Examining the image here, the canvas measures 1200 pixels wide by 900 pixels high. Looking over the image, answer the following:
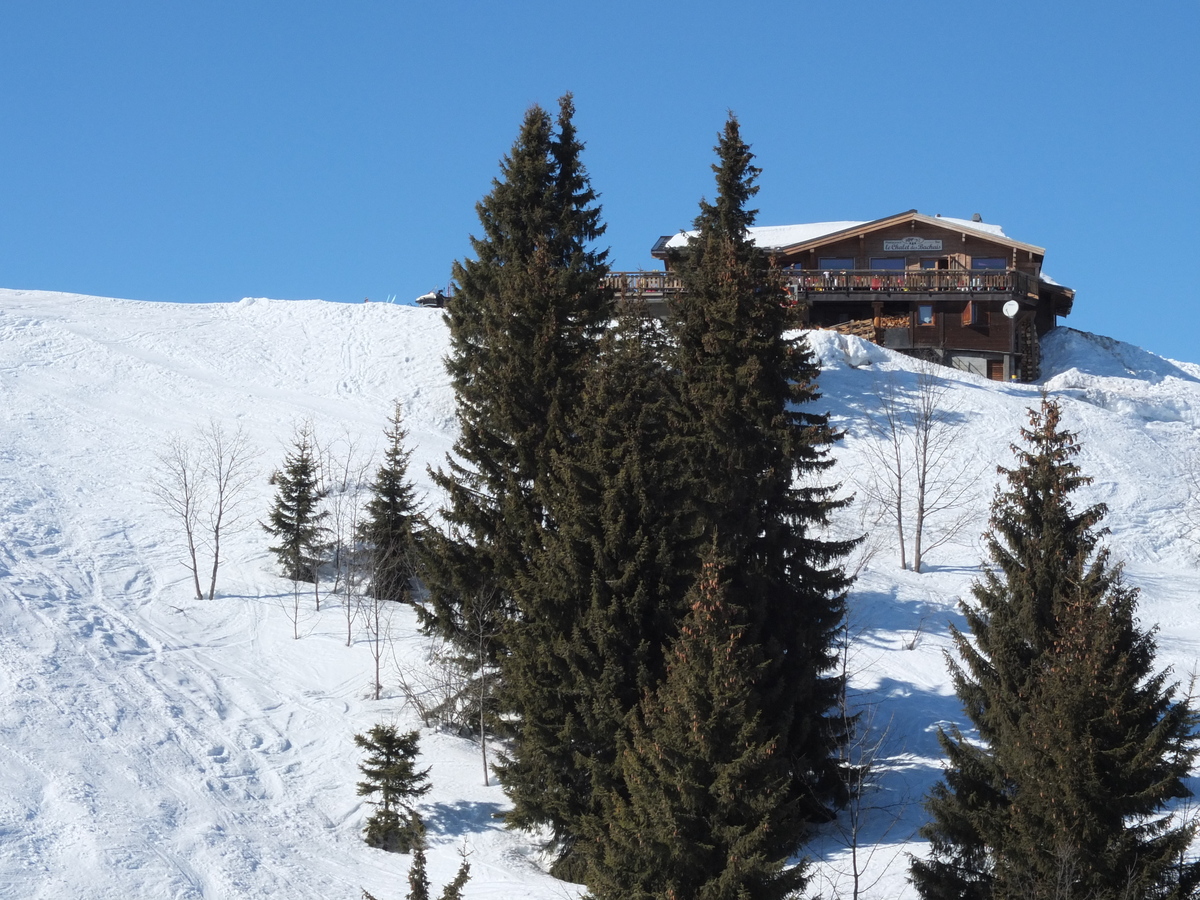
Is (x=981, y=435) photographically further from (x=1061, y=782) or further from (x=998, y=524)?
(x=1061, y=782)

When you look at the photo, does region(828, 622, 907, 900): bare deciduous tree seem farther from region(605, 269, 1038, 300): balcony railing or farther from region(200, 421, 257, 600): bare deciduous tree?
region(605, 269, 1038, 300): balcony railing

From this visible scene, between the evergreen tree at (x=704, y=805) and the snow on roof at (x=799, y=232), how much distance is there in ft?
126

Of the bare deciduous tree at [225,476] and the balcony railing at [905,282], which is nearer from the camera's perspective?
the bare deciduous tree at [225,476]

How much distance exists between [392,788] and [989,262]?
40.0 metres

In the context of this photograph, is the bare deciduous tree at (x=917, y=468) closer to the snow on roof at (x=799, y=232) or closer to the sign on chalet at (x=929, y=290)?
the sign on chalet at (x=929, y=290)

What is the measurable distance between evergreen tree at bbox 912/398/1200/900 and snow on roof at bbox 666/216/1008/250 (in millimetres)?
35854

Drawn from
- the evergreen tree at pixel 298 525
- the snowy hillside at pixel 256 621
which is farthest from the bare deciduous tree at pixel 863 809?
the evergreen tree at pixel 298 525

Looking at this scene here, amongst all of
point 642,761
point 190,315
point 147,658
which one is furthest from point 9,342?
Answer: point 642,761

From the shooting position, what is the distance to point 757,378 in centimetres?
2234

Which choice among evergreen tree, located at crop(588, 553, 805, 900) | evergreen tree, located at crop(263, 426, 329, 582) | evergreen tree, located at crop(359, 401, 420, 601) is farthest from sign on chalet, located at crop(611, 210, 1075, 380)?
evergreen tree, located at crop(588, 553, 805, 900)

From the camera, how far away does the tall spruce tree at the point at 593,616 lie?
1977 cm

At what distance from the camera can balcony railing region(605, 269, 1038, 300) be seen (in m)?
46.9

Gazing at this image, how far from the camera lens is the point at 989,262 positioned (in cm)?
5162

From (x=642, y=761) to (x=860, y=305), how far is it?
117 ft
